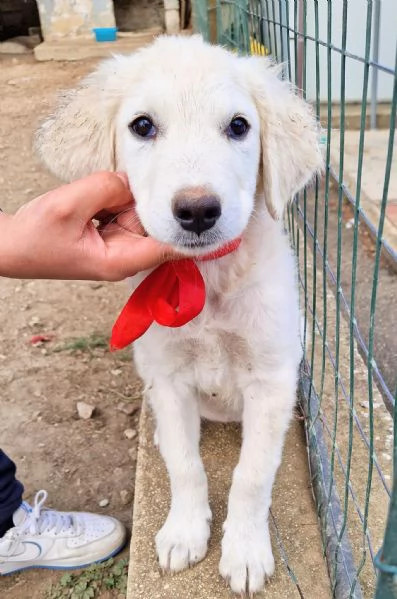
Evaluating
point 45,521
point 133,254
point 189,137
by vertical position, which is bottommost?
point 45,521

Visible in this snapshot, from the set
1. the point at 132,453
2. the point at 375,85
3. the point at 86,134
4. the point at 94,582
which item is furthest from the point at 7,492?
the point at 375,85

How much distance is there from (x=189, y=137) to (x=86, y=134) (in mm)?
379

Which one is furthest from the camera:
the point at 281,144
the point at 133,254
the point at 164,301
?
the point at 281,144

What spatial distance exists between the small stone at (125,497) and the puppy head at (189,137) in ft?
4.54

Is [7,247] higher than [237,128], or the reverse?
[237,128]

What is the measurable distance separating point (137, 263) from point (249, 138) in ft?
1.55

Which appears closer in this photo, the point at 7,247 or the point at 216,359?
the point at 7,247

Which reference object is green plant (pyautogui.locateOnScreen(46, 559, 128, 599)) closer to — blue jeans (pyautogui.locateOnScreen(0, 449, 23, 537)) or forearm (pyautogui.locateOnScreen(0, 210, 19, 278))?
blue jeans (pyautogui.locateOnScreen(0, 449, 23, 537))

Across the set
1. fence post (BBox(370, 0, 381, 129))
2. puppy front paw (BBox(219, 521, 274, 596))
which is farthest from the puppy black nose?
fence post (BBox(370, 0, 381, 129))

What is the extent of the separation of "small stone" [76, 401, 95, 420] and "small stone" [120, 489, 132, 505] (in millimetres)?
481

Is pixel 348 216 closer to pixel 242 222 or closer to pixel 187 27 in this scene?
pixel 242 222

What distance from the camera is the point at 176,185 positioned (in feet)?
4.39

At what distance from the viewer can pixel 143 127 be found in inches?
62.2

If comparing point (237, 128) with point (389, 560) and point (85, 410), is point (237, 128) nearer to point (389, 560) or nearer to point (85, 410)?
point (389, 560)
